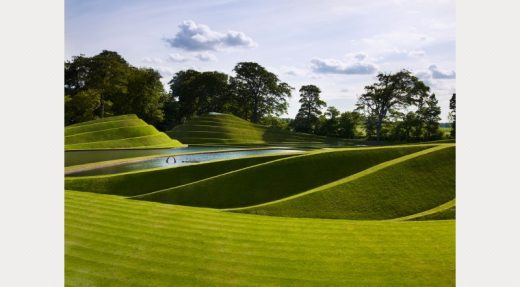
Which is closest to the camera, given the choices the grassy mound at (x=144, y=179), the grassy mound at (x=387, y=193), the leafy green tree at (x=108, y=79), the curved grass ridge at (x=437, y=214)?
the curved grass ridge at (x=437, y=214)

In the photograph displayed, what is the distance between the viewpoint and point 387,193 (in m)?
10.0

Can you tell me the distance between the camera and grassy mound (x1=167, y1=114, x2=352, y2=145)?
1725 centimetres

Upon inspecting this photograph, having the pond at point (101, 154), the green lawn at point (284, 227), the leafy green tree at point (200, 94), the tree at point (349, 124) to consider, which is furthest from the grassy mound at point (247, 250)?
the leafy green tree at point (200, 94)

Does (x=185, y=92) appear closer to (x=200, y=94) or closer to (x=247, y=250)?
(x=200, y=94)

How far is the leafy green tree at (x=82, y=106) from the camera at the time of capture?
12.6m

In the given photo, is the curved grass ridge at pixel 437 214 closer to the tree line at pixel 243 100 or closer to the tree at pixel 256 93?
the tree line at pixel 243 100

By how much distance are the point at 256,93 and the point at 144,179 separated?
5725 mm

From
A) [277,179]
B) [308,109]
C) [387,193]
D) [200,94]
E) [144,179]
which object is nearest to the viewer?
[387,193]

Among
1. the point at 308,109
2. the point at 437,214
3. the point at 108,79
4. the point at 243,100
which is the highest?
the point at 108,79

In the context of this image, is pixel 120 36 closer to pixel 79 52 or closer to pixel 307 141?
pixel 79 52

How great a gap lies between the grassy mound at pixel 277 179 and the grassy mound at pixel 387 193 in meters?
1.18

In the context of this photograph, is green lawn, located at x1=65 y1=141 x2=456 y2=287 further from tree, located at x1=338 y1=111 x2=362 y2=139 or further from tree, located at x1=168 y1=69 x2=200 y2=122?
tree, located at x1=168 y1=69 x2=200 y2=122

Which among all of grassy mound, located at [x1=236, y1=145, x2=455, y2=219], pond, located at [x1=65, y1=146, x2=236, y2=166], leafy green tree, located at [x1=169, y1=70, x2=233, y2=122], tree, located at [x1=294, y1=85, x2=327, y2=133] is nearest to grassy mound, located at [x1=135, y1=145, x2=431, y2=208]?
grassy mound, located at [x1=236, y1=145, x2=455, y2=219]

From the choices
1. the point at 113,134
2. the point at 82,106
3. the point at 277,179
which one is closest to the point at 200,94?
the point at 113,134
